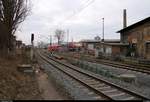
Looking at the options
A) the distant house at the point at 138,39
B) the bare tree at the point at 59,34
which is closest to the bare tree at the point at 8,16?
the distant house at the point at 138,39

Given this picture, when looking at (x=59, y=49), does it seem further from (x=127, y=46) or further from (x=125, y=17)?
(x=127, y=46)

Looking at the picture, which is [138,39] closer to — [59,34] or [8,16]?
[8,16]

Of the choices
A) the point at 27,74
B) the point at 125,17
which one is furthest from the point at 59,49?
the point at 27,74

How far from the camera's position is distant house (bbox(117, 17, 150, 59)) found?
157 feet

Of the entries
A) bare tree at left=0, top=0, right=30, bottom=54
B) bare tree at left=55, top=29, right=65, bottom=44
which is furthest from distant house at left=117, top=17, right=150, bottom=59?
bare tree at left=55, top=29, right=65, bottom=44

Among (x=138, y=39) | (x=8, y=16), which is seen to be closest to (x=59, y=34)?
(x=138, y=39)

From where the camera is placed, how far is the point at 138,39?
2048 inches

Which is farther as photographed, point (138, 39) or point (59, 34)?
point (59, 34)

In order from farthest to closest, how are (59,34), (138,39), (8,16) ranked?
1. (59,34)
2. (138,39)
3. (8,16)

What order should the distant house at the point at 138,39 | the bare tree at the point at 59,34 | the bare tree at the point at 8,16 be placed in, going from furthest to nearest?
1. the bare tree at the point at 59,34
2. the distant house at the point at 138,39
3. the bare tree at the point at 8,16

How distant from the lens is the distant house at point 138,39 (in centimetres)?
4772

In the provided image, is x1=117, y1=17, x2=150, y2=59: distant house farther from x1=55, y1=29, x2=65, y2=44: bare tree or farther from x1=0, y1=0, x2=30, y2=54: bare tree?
x1=55, y1=29, x2=65, y2=44: bare tree

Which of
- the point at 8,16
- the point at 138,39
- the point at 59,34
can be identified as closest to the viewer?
the point at 8,16

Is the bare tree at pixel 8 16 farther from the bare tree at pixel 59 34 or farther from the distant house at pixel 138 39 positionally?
the bare tree at pixel 59 34
